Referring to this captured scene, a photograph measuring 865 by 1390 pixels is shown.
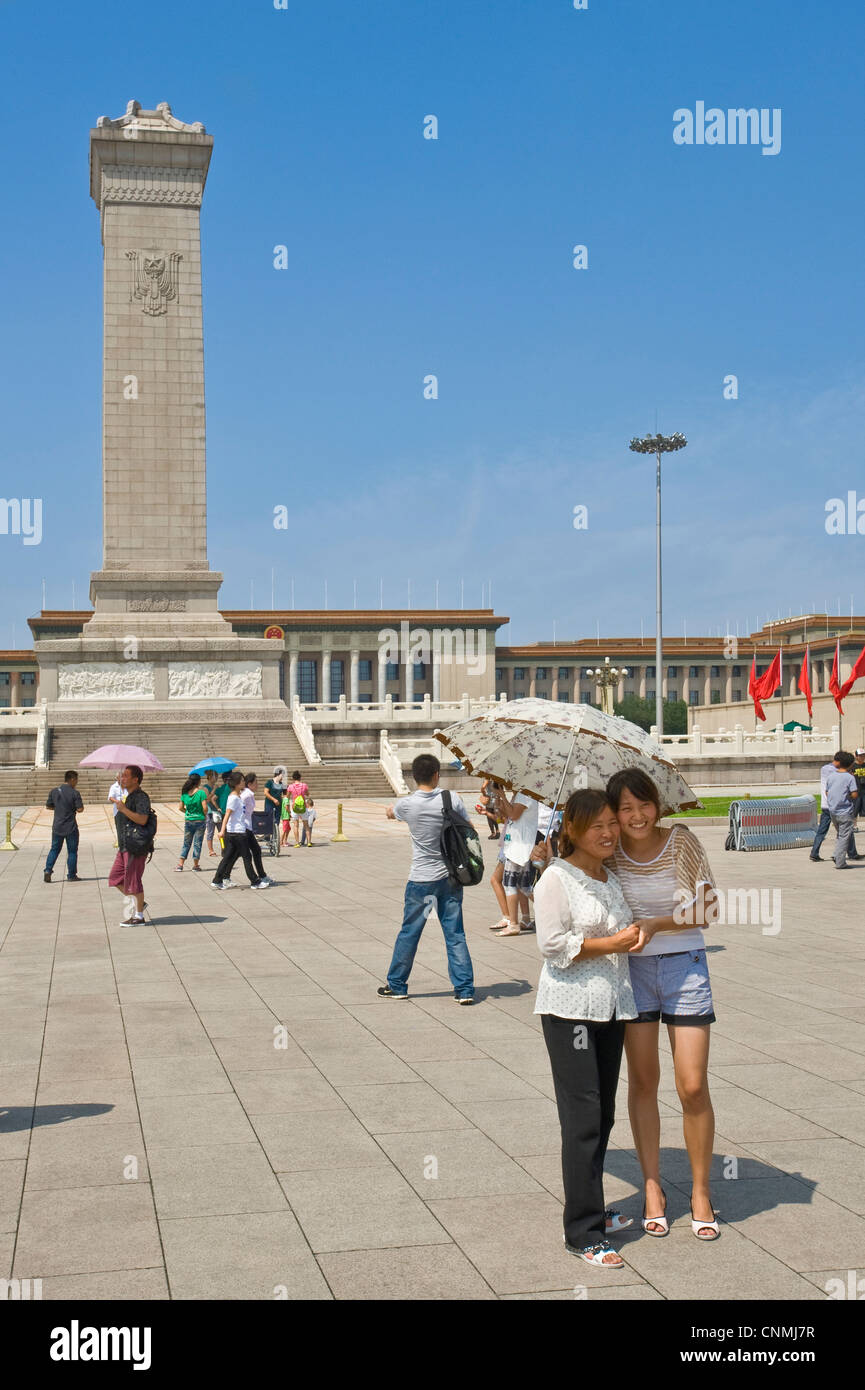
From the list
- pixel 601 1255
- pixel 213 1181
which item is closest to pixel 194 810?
pixel 213 1181

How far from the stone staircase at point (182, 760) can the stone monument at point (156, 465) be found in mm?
1475

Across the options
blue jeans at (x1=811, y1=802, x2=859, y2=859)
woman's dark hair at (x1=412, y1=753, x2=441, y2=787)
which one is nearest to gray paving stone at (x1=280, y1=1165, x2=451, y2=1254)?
woman's dark hair at (x1=412, y1=753, x2=441, y2=787)

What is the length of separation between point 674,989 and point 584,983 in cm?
41

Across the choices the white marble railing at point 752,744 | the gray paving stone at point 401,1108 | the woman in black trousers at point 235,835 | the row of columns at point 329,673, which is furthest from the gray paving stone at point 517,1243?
the row of columns at point 329,673

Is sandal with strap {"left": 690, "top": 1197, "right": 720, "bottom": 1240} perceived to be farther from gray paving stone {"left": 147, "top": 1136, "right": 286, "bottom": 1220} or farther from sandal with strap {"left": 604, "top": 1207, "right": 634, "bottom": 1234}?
gray paving stone {"left": 147, "top": 1136, "right": 286, "bottom": 1220}

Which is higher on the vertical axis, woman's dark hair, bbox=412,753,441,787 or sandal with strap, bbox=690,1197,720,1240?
woman's dark hair, bbox=412,753,441,787

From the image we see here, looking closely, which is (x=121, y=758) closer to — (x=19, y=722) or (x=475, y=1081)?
(x=475, y=1081)

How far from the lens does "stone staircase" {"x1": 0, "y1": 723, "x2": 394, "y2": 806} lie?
38688 mm

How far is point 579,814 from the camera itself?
533cm

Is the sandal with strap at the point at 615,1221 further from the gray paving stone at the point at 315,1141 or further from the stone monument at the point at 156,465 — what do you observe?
the stone monument at the point at 156,465

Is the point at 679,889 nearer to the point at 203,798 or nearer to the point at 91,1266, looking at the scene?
the point at 91,1266

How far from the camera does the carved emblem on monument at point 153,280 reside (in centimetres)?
4703

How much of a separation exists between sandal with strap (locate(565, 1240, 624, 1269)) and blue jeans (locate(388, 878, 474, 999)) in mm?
5004
